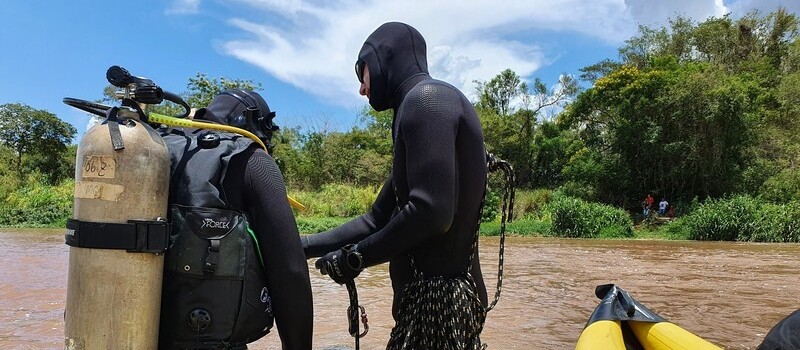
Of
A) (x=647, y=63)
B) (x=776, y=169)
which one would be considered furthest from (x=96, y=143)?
(x=647, y=63)

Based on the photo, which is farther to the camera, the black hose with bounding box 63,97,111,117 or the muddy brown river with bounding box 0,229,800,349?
the muddy brown river with bounding box 0,229,800,349

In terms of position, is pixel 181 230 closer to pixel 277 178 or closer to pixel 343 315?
pixel 277 178

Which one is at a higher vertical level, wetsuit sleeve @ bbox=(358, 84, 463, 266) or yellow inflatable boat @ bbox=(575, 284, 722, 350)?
wetsuit sleeve @ bbox=(358, 84, 463, 266)

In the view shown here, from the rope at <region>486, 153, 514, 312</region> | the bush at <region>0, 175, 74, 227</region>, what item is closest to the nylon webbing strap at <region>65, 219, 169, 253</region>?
the rope at <region>486, 153, 514, 312</region>

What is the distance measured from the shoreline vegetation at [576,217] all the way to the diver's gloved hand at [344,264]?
17.9 meters

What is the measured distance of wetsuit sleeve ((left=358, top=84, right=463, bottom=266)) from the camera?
4.91ft

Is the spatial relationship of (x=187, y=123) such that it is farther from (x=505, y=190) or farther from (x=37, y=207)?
(x=37, y=207)

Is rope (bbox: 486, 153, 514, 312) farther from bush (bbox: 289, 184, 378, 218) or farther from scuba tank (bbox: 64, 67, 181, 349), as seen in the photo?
bush (bbox: 289, 184, 378, 218)

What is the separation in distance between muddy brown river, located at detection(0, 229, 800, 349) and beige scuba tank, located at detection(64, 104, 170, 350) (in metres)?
1.34

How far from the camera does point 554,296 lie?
24.4ft

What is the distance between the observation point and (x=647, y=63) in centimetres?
3588

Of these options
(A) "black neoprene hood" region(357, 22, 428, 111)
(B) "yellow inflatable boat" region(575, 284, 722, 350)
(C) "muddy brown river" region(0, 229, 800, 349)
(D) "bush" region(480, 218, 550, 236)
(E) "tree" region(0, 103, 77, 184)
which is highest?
(E) "tree" region(0, 103, 77, 184)

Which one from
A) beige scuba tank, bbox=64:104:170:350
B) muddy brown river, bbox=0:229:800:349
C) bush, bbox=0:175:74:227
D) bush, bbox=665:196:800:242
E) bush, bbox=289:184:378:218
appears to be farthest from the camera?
bush, bbox=289:184:378:218

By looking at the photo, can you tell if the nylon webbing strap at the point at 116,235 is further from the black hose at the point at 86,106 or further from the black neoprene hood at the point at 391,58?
the black neoprene hood at the point at 391,58
